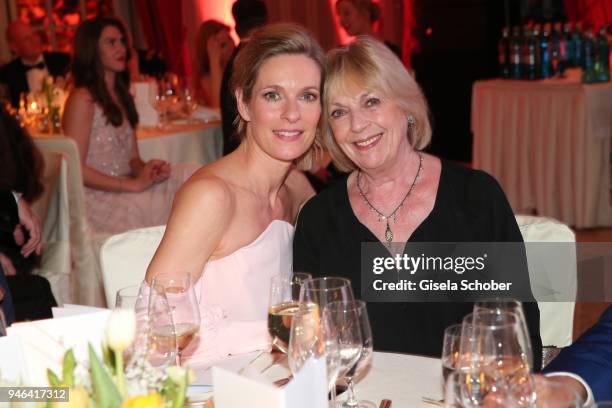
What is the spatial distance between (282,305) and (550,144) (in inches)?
192

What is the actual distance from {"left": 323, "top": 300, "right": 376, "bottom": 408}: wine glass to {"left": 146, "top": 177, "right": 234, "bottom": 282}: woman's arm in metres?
0.85

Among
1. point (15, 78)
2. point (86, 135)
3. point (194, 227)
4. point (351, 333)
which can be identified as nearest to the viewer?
point (351, 333)

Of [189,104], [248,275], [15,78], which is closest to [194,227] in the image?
[248,275]

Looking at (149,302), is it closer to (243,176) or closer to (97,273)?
(243,176)

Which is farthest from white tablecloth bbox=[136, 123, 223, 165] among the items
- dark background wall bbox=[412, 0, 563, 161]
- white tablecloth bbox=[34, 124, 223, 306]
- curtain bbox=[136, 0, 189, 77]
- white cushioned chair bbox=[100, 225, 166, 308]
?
curtain bbox=[136, 0, 189, 77]

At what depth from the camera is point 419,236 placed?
2.59m

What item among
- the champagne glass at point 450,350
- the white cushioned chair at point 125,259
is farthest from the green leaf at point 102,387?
the white cushioned chair at point 125,259

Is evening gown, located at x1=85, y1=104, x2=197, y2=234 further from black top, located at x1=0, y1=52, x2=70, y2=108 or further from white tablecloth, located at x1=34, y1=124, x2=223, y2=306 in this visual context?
black top, located at x1=0, y1=52, x2=70, y2=108

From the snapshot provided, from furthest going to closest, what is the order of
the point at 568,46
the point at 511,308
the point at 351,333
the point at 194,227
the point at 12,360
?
the point at 568,46, the point at 194,227, the point at 351,333, the point at 511,308, the point at 12,360

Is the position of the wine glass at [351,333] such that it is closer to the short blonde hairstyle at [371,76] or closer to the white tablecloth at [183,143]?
the short blonde hairstyle at [371,76]

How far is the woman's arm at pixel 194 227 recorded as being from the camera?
2332mm

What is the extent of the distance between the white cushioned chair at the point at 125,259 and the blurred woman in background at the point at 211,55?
13.7 ft

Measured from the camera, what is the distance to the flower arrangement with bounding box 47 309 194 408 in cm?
110

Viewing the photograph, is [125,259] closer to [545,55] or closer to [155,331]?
[155,331]
